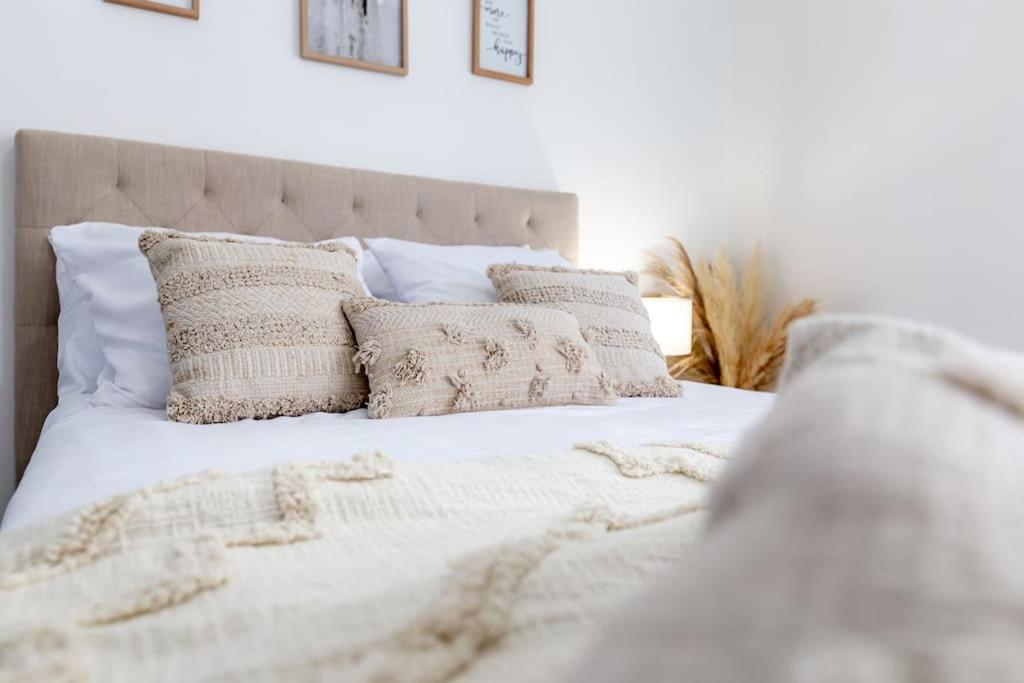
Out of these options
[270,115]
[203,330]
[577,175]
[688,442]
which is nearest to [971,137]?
[577,175]

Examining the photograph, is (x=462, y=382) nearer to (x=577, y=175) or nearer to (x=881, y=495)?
(x=881, y=495)

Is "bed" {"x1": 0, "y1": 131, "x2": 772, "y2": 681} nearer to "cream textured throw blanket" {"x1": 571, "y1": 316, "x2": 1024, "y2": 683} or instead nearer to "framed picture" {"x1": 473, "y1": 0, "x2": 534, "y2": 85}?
"cream textured throw blanket" {"x1": 571, "y1": 316, "x2": 1024, "y2": 683}

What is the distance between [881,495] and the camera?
0.32 m

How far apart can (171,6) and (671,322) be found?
6.30 ft

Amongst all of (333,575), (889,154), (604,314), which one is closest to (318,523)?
(333,575)

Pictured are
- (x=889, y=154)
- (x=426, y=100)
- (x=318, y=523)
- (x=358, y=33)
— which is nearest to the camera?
(x=318, y=523)

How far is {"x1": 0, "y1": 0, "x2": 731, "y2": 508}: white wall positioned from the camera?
193 centimetres

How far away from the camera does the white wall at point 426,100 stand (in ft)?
6.33

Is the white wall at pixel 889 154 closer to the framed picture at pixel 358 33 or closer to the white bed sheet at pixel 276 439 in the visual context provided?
the white bed sheet at pixel 276 439

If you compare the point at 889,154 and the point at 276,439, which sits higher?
the point at 889,154

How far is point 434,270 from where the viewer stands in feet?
6.73

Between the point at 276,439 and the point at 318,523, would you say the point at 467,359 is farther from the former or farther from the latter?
the point at 318,523

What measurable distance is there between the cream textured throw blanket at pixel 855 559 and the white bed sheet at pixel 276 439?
2.54 ft

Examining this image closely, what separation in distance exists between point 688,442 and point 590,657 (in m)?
0.93
